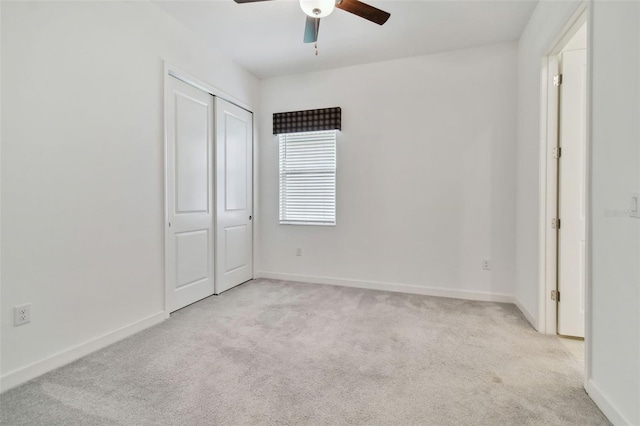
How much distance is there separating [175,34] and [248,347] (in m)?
2.97

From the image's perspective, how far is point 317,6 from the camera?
1.96 m

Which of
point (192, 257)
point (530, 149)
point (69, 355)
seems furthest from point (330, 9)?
point (69, 355)

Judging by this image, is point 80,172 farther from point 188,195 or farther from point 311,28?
point 311,28

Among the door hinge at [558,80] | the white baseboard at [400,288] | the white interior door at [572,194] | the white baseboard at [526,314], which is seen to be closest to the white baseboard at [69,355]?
the white baseboard at [400,288]

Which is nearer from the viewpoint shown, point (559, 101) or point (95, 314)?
point (95, 314)

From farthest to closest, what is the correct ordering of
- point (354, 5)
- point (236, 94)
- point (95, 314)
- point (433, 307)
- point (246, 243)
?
point (246, 243) < point (236, 94) < point (433, 307) < point (95, 314) < point (354, 5)

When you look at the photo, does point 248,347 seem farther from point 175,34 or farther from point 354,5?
point 175,34

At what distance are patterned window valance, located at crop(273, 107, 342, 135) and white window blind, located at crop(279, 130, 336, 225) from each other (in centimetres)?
10

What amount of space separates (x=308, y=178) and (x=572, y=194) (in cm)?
279

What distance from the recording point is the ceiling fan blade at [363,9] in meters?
2.05
